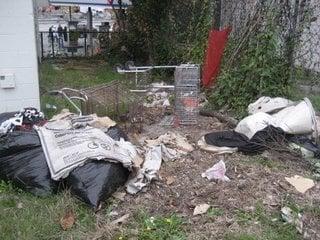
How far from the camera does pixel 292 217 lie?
11.2ft

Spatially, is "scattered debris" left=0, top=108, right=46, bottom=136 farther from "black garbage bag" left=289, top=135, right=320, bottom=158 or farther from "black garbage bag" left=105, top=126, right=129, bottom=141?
"black garbage bag" left=289, top=135, right=320, bottom=158

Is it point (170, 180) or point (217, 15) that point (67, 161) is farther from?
point (217, 15)

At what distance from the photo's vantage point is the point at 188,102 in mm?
5594

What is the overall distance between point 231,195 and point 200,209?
330mm

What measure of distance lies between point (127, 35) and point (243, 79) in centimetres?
581

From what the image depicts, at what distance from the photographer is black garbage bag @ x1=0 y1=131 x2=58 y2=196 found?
12.2 ft

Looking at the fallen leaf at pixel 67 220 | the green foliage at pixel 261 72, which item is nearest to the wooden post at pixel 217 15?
the green foliage at pixel 261 72

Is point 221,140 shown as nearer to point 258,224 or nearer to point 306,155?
point 306,155

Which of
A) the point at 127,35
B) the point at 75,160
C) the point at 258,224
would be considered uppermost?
the point at 127,35

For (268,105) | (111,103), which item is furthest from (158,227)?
(268,105)

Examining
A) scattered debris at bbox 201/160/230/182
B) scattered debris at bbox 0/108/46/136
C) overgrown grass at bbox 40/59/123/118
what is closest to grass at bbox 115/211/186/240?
scattered debris at bbox 201/160/230/182

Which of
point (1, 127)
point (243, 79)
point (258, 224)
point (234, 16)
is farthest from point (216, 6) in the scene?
point (258, 224)

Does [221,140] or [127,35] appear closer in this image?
[221,140]

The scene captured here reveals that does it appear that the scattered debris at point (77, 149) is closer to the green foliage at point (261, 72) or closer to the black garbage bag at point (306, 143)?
the black garbage bag at point (306, 143)
